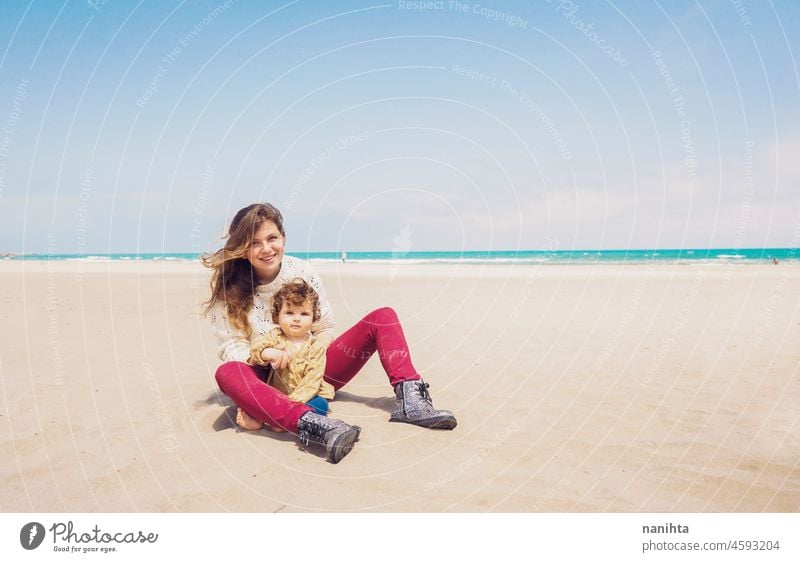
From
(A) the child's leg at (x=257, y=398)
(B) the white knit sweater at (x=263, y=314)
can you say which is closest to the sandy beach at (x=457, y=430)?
(A) the child's leg at (x=257, y=398)

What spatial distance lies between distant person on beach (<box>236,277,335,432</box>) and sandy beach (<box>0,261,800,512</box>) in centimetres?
32

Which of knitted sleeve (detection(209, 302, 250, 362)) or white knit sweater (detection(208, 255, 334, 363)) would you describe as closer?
knitted sleeve (detection(209, 302, 250, 362))

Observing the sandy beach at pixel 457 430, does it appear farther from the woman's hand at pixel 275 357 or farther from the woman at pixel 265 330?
the woman's hand at pixel 275 357

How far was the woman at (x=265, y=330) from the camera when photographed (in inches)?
152

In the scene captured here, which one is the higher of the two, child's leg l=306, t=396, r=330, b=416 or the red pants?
the red pants

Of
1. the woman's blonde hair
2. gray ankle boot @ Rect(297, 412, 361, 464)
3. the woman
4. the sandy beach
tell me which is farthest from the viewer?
the woman's blonde hair

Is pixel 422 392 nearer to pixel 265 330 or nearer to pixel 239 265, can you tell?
pixel 265 330

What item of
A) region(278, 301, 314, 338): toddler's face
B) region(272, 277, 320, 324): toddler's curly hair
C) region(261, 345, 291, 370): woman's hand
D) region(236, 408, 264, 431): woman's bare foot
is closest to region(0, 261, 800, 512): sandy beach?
region(236, 408, 264, 431): woman's bare foot

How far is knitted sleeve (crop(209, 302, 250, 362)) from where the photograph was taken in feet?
13.5

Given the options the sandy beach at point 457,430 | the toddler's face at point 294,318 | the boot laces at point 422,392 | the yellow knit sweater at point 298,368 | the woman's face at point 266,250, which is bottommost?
the sandy beach at point 457,430

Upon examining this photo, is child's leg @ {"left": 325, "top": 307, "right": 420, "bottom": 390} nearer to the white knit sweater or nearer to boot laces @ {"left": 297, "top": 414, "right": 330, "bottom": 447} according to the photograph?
the white knit sweater

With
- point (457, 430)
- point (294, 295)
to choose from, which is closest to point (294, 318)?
point (294, 295)

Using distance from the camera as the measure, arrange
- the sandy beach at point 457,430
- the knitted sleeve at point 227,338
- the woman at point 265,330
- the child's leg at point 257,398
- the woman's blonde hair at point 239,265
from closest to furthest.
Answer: the sandy beach at point 457,430, the child's leg at point 257,398, the woman at point 265,330, the knitted sleeve at point 227,338, the woman's blonde hair at point 239,265

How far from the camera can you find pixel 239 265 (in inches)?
175
